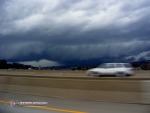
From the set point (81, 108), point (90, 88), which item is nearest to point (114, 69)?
point (90, 88)

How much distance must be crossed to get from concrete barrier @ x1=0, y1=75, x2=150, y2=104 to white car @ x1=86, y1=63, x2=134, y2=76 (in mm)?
18210

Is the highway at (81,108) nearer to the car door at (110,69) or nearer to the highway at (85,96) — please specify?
the highway at (85,96)

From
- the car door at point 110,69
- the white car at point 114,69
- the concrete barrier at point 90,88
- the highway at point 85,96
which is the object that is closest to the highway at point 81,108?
the highway at point 85,96

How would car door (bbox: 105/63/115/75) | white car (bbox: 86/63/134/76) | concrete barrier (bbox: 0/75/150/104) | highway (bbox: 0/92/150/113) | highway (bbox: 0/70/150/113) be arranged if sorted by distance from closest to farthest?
highway (bbox: 0/92/150/113) → highway (bbox: 0/70/150/113) → concrete barrier (bbox: 0/75/150/104) → white car (bbox: 86/63/134/76) → car door (bbox: 105/63/115/75)

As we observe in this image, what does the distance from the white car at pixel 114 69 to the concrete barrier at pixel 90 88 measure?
1821 cm

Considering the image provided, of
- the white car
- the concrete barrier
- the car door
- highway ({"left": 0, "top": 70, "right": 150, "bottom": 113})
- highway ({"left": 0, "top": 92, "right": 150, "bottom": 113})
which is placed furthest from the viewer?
the car door

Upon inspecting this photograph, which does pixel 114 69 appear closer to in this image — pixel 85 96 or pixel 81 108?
pixel 85 96

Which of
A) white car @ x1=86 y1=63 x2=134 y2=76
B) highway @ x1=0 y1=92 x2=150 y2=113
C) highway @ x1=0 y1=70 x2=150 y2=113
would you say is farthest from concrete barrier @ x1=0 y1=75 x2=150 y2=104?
white car @ x1=86 y1=63 x2=134 y2=76

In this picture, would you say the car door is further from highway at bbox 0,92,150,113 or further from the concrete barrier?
highway at bbox 0,92,150,113

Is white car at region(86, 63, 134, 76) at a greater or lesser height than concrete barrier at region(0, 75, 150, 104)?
greater

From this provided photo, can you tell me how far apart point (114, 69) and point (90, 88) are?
2180 centimetres

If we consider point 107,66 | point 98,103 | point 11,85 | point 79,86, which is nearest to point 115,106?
point 98,103

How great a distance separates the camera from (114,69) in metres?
37.2

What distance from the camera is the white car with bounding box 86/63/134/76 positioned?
36781 mm
